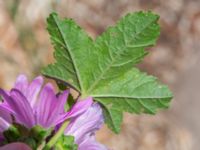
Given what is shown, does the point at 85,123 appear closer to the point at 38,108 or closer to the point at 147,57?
the point at 38,108

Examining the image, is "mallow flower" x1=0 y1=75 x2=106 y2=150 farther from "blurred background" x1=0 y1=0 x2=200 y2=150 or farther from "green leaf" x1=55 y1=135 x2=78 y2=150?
"blurred background" x1=0 y1=0 x2=200 y2=150

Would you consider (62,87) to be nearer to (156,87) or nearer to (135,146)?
(156,87)

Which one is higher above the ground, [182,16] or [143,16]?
[182,16]

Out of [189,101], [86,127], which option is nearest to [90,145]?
[86,127]

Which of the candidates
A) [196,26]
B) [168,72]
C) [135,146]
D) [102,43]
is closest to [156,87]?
[102,43]

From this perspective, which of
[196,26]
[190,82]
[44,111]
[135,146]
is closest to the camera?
[44,111]

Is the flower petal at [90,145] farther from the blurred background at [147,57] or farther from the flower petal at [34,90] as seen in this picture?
the blurred background at [147,57]
